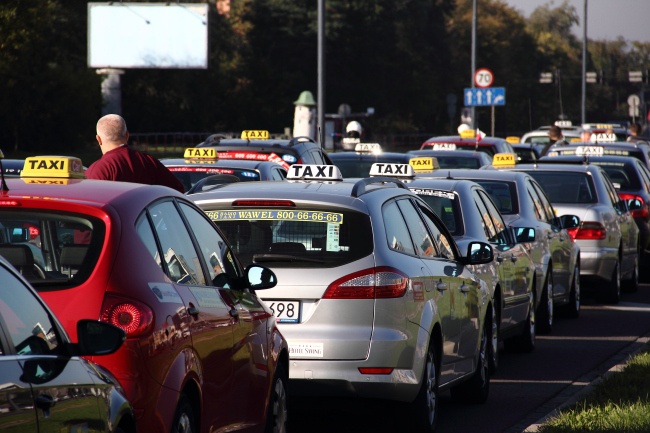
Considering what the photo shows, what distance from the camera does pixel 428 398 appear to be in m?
8.00

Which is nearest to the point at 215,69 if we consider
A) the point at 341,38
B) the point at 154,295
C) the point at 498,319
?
the point at 341,38

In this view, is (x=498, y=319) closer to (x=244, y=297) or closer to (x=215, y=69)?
(x=244, y=297)

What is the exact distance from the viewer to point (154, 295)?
5.19 metres

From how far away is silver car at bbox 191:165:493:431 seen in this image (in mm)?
7555

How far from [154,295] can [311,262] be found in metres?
2.58

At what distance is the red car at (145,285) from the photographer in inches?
197

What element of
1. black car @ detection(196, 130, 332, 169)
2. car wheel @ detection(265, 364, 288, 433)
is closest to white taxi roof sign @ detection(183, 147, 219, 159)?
black car @ detection(196, 130, 332, 169)

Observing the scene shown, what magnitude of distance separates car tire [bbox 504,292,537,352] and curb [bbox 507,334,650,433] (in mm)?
782

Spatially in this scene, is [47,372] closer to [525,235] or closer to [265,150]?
[525,235]

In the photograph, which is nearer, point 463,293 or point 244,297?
point 244,297

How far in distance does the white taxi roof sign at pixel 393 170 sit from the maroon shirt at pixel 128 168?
8.00 feet

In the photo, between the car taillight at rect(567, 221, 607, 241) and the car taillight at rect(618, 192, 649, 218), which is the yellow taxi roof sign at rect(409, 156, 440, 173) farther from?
the car taillight at rect(618, 192, 649, 218)

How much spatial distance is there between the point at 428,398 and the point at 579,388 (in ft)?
8.37

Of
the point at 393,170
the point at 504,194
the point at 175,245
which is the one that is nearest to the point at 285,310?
the point at 175,245
